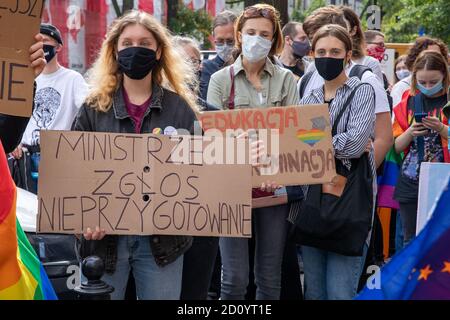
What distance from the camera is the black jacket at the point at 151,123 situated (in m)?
4.92

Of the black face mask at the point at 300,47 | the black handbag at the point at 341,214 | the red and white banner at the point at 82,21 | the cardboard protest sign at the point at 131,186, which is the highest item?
the red and white banner at the point at 82,21

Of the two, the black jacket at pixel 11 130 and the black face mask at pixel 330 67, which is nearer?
the black jacket at pixel 11 130

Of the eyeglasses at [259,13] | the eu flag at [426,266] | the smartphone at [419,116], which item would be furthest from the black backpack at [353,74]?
the eu flag at [426,266]

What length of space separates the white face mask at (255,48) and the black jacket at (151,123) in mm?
1133

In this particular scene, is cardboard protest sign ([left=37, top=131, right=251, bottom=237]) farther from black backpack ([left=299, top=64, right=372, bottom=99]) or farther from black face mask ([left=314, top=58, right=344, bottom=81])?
black backpack ([left=299, top=64, right=372, bottom=99])

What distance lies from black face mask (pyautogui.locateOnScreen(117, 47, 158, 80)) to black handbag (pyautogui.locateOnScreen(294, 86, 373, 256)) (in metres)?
1.44

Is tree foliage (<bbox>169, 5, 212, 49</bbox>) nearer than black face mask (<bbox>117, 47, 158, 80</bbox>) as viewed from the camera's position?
No

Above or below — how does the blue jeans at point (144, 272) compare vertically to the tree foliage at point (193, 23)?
below

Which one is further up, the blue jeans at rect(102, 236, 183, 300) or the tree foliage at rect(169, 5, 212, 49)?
the tree foliage at rect(169, 5, 212, 49)

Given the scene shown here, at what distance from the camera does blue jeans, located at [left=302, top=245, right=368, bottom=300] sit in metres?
6.01

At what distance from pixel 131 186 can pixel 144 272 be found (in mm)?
439

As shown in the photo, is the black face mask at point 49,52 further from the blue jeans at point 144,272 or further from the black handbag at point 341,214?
the blue jeans at point 144,272

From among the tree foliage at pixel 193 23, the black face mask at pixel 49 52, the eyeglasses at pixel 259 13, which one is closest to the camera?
the eyeglasses at pixel 259 13

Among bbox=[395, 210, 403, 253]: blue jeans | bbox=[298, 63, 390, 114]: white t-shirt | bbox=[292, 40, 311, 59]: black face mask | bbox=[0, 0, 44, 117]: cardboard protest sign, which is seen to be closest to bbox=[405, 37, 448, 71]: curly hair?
bbox=[292, 40, 311, 59]: black face mask
